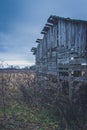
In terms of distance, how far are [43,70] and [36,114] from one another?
8.71 meters

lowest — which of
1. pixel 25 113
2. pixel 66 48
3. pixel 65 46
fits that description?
pixel 25 113

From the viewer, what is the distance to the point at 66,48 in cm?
1326

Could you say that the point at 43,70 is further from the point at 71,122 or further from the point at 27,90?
the point at 71,122

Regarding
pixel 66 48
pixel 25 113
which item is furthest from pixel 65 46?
pixel 25 113

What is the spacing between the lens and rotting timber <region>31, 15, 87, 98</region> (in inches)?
448

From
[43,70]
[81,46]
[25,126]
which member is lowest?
[25,126]

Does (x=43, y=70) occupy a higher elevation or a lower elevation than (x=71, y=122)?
higher

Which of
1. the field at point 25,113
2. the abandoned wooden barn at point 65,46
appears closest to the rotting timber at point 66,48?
the abandoned wooden barn at point 65,46

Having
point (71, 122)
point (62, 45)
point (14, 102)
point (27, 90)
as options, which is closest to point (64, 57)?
point (62, 45)

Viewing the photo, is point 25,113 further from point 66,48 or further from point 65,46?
point 65,46

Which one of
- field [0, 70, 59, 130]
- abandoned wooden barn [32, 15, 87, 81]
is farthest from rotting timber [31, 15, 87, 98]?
field [0, 70, 59, 130]

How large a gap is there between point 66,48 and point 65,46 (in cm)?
21

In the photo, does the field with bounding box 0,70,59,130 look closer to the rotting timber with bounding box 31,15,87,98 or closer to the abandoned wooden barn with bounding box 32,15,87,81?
the rotting timber with bounding box 31,15,87,98

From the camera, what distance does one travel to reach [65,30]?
44.7ft
